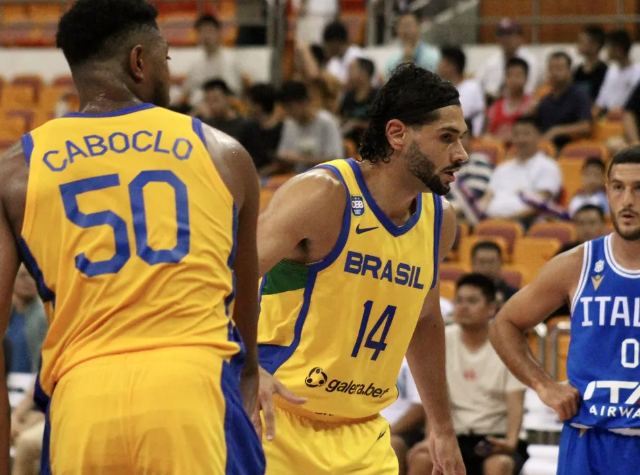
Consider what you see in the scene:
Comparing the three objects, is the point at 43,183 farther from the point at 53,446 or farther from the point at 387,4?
the point at 387,4

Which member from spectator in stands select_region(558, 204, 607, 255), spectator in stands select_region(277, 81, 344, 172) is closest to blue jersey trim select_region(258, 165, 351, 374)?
spectator in stands select_region(558, 204, 607, 255)

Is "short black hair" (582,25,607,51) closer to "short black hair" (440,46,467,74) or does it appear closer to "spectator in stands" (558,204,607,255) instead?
"short black hair" (440,46,467,74)

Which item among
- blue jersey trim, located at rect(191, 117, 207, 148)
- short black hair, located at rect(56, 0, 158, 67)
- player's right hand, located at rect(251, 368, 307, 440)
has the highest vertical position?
short black hair, located at rect(56, 0, 158, 67)

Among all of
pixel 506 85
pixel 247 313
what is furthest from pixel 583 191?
pixel 247 313

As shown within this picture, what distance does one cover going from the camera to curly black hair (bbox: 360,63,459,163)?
4211 mm

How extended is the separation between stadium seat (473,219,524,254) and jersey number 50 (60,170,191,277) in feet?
23.5

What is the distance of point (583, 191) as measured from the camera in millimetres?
10125

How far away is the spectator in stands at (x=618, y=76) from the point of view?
12414 millimetres

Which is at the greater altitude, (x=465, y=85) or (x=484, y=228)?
(x=465, y=85)

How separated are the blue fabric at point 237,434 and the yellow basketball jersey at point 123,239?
82 mm

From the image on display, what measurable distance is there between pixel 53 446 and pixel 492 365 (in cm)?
451

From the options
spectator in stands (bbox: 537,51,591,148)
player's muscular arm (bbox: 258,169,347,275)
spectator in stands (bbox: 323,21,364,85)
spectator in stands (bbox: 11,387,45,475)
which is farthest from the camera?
spectator in stands (bbox: 323,21,364,85)

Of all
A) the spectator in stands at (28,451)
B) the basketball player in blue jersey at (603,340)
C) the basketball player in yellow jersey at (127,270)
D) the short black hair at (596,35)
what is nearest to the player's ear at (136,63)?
the basketball player in yellow jersey at (127,270)

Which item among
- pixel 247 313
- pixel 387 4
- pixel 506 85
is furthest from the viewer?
pixel 387 4
